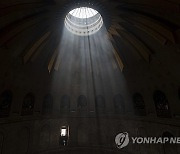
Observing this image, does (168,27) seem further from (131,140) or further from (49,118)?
(49,118)

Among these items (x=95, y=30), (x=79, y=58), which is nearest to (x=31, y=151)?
(x=79, y=58)

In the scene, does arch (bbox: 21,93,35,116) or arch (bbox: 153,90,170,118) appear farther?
arch (bbox: 21,93,35,116)

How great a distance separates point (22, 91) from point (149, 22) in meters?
12.7

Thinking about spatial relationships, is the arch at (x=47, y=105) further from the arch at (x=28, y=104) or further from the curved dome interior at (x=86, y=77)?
the arch at (x=28, y=104)

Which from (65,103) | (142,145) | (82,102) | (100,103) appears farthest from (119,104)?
(65,103)

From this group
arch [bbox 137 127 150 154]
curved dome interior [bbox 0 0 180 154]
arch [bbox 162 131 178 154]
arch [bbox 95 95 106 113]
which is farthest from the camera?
arch [bbox 95 95 106 113]

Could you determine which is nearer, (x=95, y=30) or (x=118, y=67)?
(x=95, y=30)

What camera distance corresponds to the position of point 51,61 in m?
17.1

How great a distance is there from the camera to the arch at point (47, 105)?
1824 cm

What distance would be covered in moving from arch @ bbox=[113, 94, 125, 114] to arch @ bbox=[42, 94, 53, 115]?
6835mm

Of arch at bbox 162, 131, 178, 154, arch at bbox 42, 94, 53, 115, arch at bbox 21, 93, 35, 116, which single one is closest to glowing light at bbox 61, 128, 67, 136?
arch at bbox 42, 94, 53, 115

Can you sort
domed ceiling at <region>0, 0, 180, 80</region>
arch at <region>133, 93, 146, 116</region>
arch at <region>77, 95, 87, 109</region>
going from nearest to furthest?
domed ceiling at <region>0, 0, 180, 80</region>
arch at <region>133, 93, 146, 116</region>
arch at <region>77, 95, 87, 109</region>

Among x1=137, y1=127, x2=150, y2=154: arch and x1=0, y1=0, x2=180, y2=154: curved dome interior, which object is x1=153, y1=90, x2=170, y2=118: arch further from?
x1=137, y1=127, x2=150, y2=154: arch

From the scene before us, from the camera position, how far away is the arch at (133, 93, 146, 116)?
17625 mm
